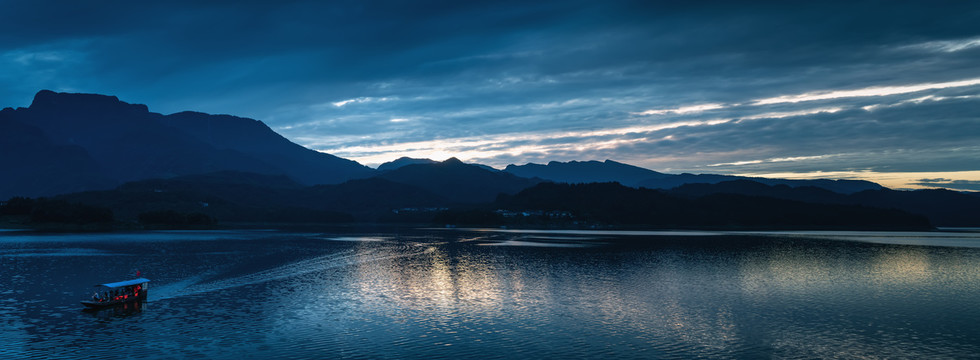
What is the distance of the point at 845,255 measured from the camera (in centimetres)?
13175

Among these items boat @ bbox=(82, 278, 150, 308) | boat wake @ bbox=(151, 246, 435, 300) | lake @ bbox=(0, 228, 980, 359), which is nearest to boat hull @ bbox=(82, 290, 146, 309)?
boat @ bbox=(82, 278, 150, 308)

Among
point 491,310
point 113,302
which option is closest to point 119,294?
point 113,302

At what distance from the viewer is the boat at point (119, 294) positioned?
186 ft

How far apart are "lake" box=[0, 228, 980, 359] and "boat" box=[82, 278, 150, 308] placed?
1.38 metres

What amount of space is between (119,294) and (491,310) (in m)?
39.9

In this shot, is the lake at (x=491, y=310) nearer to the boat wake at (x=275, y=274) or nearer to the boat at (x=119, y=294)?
the boat wake at (x=275, y=274)

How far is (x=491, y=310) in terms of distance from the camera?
5838 centimetres

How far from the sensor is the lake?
42.2 m

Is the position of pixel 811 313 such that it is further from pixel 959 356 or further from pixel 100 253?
pixel 100 253

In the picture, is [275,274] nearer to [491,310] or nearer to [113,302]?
[113,302]

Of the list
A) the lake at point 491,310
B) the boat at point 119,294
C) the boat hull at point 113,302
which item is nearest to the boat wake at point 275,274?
the lake at point 491,310

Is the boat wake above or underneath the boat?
underneath

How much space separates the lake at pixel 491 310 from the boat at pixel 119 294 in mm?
1380

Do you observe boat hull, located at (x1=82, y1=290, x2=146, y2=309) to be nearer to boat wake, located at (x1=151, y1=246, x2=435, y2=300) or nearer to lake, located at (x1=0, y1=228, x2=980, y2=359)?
lake, located at (x1=0, y1=228, x2=980, y2=359)
